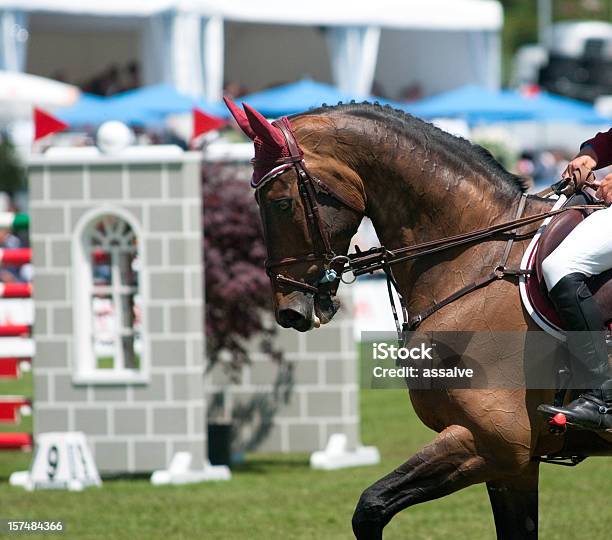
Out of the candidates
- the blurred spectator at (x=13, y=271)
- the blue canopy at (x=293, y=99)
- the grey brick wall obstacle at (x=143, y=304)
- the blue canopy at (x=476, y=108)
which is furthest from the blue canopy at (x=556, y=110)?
the grey brick wall obstacle at (x=143, y=304)

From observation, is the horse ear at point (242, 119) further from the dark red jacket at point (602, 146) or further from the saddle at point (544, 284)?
the dark red jacket at point (602, 146)

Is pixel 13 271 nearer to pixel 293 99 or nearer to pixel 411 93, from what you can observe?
pixel 293 99

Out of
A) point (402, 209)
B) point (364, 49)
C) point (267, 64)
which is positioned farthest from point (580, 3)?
point (402, 209)

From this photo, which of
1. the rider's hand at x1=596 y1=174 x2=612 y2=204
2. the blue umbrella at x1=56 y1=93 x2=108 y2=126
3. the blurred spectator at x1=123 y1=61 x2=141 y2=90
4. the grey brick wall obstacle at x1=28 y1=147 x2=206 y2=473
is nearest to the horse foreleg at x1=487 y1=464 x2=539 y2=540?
the rider's hand at x1=596 y1=174 x2=612 y2=204

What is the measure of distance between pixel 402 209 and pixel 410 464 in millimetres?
1057

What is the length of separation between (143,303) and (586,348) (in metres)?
5.18

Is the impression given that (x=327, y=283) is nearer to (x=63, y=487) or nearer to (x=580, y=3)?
(x=63, y=487)

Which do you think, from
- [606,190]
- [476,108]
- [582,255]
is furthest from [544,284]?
[476,108]

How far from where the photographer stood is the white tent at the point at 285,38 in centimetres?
2552

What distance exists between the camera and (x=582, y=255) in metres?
5.43

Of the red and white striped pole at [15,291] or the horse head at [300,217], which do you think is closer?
the horse head at [300,217]

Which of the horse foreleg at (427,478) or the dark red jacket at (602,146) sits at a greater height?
the dark red jacket at (602,146)

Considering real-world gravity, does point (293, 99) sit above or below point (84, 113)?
above

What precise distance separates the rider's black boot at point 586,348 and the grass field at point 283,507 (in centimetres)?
266
